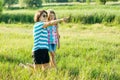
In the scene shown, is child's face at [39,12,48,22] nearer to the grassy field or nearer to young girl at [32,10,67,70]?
young girl at [32,10,67,70]

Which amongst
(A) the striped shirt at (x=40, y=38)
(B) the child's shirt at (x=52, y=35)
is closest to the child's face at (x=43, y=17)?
(A) the striped shirt at (x=40, y=38)

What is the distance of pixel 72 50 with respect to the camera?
35.0ft

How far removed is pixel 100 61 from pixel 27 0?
155ft

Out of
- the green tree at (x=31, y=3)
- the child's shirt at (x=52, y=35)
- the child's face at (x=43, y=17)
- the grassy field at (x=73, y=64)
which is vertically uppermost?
the child's face at (x=43, y=17)

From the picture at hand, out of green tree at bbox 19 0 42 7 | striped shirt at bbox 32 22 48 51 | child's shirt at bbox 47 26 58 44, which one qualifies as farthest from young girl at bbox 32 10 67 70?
green tree at bbox 19 0 42 7

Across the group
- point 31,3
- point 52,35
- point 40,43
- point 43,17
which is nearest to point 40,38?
point 40,43

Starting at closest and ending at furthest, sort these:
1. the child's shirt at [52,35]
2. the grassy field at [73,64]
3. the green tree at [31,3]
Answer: the grassy field at [73,64] < the child's shirt at [52,35] < the green tree at [31,3]

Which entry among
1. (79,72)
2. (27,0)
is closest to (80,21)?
(79,72)

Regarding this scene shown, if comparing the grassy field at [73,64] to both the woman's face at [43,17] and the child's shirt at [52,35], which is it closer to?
the child's shirt at [52,35]

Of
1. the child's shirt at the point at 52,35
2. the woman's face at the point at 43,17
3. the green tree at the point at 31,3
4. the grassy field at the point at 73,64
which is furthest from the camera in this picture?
the green tree at the point at 31,3

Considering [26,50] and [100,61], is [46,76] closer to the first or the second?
[100,61]

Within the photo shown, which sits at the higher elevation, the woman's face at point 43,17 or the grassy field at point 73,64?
the woman's face at point 43,17

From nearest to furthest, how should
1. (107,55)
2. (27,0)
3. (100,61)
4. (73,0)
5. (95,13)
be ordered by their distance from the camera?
(100,61), (107,55), (95,13), (27,0), (73,0)

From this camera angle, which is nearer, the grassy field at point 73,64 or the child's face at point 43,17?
the grassy field at point 73,64
